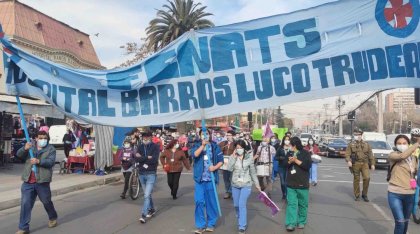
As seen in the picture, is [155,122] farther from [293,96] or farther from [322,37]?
[322,37]

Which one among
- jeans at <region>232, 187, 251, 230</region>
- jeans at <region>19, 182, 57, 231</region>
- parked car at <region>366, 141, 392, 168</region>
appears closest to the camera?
jeans at <region>19, 182, 57, 231</region>

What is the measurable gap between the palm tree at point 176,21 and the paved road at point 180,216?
2509 centimetres

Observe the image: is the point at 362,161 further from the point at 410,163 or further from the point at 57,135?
the point at 57,135

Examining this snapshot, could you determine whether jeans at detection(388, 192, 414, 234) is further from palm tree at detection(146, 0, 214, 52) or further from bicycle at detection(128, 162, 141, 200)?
palm tree at detection(146, 0, 214, 52)

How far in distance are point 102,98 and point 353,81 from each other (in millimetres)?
4314

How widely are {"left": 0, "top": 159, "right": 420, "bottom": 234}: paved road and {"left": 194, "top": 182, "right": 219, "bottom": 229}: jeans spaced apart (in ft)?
0.91

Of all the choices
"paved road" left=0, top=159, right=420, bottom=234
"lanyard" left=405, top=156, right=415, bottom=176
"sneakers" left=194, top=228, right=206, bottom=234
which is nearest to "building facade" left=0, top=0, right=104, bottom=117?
"paved road" left=0, top=159, right=420, bottom=234

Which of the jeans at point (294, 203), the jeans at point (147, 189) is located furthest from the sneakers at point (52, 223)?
the jeans at point (294, 203)

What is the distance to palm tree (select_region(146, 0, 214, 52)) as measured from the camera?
37.0 meters

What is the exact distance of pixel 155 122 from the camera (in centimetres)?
802

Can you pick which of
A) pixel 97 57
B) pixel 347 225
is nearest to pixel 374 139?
pixel 347 225

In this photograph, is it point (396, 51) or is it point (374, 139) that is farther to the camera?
point (374, 139)

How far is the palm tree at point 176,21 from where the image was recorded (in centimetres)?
3701

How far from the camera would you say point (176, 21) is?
37062mm
